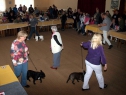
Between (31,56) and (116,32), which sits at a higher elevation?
(116,32)

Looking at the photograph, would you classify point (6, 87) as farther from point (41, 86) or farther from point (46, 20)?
point (46, 20)

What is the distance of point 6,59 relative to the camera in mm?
5852

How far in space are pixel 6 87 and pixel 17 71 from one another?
100 centimetres

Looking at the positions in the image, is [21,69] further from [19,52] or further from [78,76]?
[78,76]

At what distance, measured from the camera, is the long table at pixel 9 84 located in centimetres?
260

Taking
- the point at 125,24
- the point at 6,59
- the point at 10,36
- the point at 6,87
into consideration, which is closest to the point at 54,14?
the point at 10,36

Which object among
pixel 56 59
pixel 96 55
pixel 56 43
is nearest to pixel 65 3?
pixel 56 59

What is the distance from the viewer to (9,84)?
2.82 meters

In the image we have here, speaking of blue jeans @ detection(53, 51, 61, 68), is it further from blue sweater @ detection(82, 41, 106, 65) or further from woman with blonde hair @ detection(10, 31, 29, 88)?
blue sweater @ detection(82, 41, 106, 65)

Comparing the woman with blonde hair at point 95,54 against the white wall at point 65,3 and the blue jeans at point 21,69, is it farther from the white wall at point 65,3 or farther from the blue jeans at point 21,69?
the white wall at point 65,3

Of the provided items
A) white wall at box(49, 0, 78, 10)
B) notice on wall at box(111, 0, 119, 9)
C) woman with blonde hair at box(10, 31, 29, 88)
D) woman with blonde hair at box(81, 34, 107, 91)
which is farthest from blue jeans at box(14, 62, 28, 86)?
white wall at box(49, 0, 78, 10)

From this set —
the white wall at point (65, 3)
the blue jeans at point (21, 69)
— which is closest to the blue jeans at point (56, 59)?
the blue jeans at point (21, 69)

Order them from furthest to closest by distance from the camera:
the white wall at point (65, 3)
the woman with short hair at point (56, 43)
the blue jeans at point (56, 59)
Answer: the white wall at point (65, 3)
the blue jeans at point (56, 59)
the woman with short hair at point (56, 43)

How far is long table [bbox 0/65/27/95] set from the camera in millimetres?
2604
